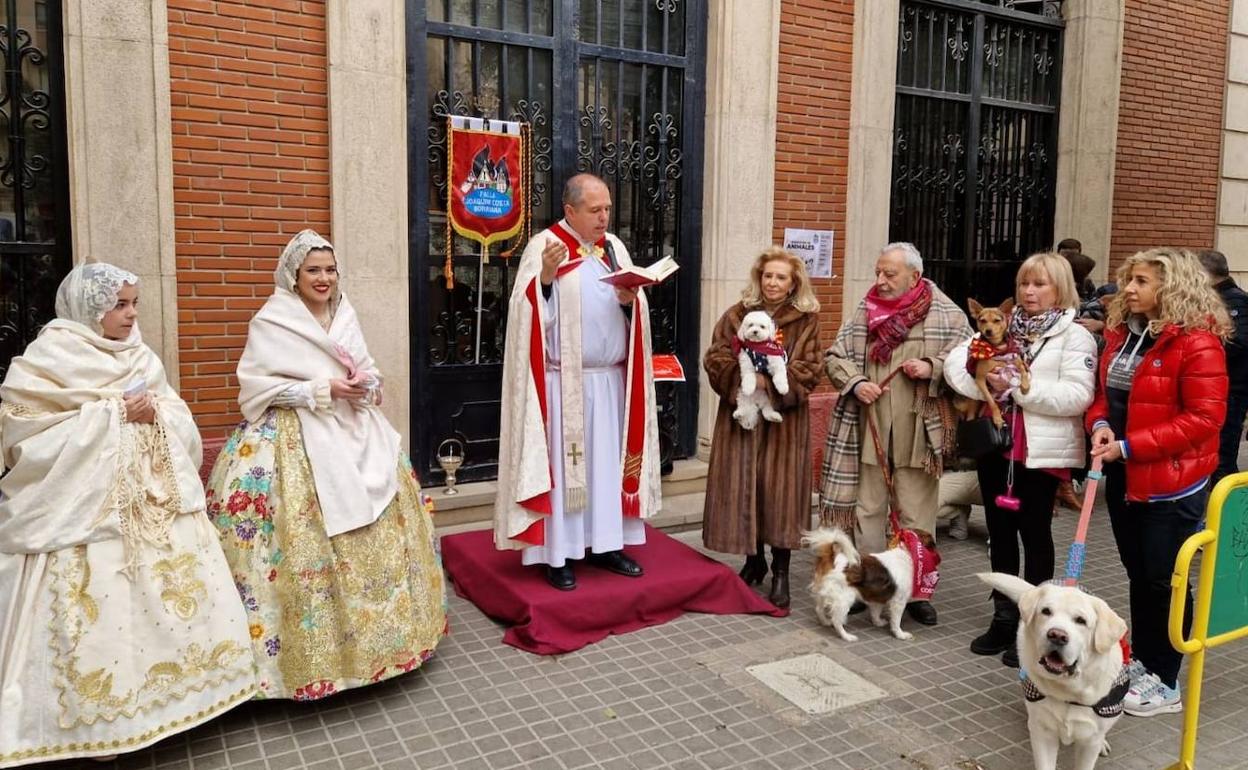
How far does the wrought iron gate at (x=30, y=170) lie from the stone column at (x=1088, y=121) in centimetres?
840

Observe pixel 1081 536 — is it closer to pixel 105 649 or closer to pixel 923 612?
pixel 923 612

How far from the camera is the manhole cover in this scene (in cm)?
433

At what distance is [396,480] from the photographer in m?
4.35

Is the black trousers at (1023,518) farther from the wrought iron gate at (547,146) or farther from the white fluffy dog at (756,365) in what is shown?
the wrought iron gate at (547,146)

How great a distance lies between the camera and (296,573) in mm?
3998

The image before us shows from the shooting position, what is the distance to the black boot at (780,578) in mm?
5410

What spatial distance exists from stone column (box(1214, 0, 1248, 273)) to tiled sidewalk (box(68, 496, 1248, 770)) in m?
7.51

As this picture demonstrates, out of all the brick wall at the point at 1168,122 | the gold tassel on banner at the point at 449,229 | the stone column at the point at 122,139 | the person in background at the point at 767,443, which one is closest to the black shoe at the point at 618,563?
the person in background at the point at 767,443

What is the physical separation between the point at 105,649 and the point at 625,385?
2684 mm

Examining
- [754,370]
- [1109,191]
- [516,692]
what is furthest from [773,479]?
[1109,191]

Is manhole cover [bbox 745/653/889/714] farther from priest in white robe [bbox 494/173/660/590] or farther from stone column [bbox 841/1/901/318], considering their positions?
stone column [bbox 841/1/901/318]

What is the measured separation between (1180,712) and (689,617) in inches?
89.8

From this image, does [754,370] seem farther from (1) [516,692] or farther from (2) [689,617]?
(1) [516,692]

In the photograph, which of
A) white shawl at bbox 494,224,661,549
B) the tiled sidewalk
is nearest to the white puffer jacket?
the tiled sidewalk
